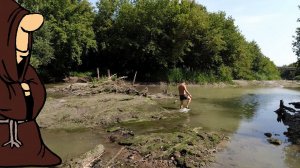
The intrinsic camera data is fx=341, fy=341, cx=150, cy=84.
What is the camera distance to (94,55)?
51.3 m

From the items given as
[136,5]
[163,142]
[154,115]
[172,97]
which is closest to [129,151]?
[163,142]

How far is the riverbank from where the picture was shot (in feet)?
37.2

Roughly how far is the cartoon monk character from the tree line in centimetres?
3705

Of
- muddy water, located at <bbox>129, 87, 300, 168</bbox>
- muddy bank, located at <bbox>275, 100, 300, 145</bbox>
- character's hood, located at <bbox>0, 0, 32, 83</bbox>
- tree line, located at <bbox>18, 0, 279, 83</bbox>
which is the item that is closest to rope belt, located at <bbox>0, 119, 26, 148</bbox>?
character's hood, located at <bbox>0, 0, 32, 83</bbox>

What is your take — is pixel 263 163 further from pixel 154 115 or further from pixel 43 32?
pixel 43 32

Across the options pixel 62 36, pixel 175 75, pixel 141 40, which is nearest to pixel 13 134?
pixel 62 36

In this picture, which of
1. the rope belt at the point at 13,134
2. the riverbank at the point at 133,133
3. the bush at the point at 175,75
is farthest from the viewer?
the bush at the point at 175,75

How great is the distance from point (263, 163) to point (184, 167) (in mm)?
2951

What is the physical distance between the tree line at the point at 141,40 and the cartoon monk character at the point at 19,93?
1459 inches

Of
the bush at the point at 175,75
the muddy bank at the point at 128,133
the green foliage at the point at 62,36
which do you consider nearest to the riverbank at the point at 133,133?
the muddy bank at the point at 128,133

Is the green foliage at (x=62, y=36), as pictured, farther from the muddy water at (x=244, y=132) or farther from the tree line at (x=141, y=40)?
the muddy water at (x=244, y=132)

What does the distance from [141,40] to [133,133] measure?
32078 mm

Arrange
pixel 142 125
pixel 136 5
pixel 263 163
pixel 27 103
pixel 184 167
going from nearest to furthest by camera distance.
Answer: pixel 27 103 → pixel 184 167 → pixel 263 163 → pixel 142 125 → pixel 136 5

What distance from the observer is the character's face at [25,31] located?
102 inches
